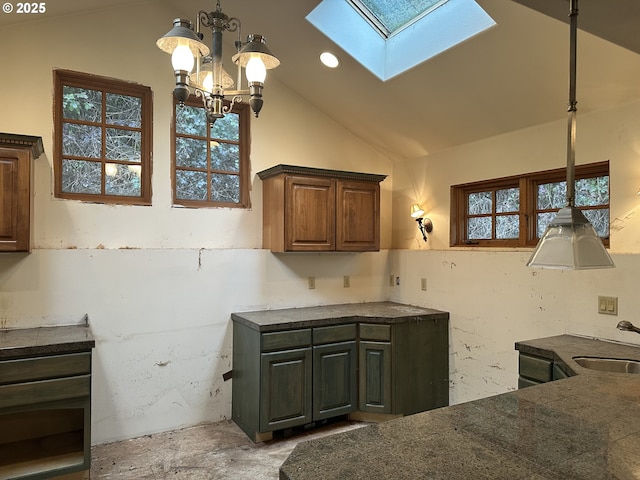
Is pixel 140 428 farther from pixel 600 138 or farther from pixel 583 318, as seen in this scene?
pixel 600 138

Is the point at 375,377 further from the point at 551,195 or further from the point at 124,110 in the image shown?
the point at 124,110

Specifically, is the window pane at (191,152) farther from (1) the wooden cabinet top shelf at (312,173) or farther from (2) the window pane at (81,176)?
(2) the window pane at (81,176)

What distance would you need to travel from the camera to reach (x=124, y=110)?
314 centimetres

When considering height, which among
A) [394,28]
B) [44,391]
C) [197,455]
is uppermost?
[394,28]

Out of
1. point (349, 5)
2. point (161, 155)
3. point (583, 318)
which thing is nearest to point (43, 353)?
point (161, 155)

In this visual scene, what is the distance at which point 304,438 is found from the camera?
10.1 feet

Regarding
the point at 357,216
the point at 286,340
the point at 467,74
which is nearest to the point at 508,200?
the point at 467,74

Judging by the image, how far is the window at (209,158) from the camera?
333 cm

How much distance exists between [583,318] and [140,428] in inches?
123

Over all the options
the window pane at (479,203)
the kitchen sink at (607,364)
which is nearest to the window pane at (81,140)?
the window pane at (479,203)

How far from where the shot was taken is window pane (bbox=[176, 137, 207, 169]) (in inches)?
131

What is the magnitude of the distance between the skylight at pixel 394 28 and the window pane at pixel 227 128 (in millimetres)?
1099

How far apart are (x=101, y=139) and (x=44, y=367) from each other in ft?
5.34

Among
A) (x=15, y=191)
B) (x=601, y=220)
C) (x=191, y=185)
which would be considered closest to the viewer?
(x=15, y=191)
